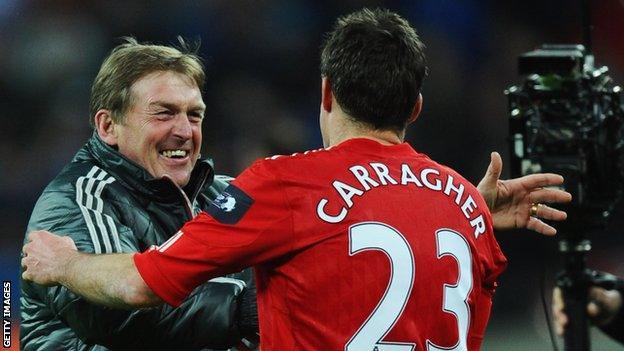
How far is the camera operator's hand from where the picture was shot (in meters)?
3.71

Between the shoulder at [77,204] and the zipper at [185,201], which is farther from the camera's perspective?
the zipper at [185,201]

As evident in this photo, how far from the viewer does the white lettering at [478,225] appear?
1.91m

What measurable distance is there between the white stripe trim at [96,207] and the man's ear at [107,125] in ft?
0.78

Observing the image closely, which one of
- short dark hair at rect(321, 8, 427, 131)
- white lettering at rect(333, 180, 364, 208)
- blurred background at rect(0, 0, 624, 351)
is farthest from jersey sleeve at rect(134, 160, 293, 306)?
blurred background at rect(0, 0, 624, 351)

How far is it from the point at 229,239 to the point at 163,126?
104 cm

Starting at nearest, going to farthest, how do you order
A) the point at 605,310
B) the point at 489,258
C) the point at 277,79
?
the point at 489,258, the point at 605,310, the point at 277,79

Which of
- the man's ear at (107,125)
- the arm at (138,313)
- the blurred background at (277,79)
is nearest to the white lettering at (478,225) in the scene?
the arm at (138,313)

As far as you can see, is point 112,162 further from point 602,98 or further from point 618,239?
point 618,239

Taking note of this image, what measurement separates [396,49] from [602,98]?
2.24 meters

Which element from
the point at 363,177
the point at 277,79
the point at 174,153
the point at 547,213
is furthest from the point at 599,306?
the point at 277,79

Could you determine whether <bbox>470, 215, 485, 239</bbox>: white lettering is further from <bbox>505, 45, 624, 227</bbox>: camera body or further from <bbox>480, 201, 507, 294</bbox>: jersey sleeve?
<bbox>505, 45, 624, 227</bbox>: camera body

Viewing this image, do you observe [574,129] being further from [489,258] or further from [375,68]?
[375,68]

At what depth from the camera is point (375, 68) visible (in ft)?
5.98

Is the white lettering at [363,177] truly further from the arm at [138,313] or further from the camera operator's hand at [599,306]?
the camera operator's hand at [599,306]
